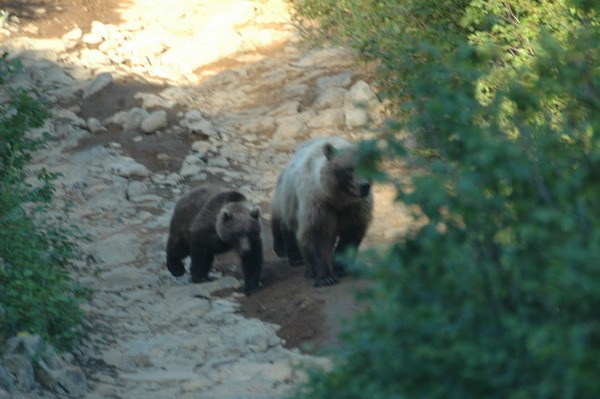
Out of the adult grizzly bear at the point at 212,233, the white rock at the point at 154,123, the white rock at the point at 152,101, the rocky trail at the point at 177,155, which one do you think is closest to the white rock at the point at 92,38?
the rocky trail at the point at 177,155

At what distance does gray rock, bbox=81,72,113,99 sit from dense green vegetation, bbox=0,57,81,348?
6.39 metres

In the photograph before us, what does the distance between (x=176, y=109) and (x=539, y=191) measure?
37.8 ft

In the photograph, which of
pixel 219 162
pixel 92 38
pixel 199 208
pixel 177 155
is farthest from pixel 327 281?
pixel 92 38

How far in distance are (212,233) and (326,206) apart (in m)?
1.47

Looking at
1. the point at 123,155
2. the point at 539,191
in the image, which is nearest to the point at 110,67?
the point at 123,155

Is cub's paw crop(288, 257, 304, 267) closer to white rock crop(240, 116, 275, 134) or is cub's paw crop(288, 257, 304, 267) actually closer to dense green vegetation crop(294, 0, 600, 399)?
white rock crop(240, 116, 275, 134)

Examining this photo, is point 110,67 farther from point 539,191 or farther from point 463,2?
point 539,191

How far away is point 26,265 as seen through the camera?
802 centimetres

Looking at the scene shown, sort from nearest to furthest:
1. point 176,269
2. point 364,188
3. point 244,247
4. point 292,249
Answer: point 364,188, point 244,247, point 292,249, point 176,269

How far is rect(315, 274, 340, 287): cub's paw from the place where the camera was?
967 centimetres

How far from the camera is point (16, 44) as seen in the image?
17438mm

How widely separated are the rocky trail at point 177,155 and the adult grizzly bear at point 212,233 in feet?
0.68

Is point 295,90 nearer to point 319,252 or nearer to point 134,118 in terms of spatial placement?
point 134,118

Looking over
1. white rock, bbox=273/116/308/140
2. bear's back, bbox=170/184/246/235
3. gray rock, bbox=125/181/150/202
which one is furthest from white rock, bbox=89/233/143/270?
white rock, bbox=273/116/308/140
